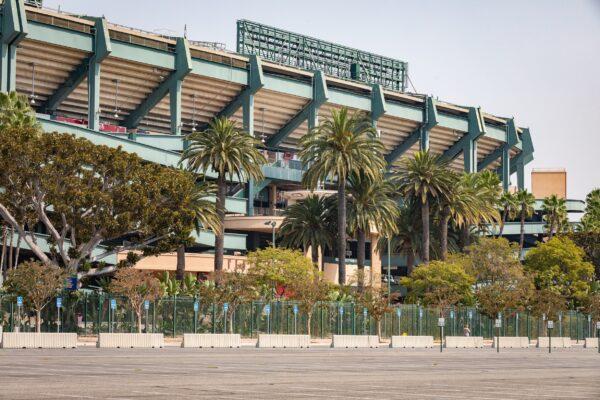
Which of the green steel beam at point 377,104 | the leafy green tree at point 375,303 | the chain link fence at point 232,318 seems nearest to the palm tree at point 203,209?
the chain link fence at point 232,318

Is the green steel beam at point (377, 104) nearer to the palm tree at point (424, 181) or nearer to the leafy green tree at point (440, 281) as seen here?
the palm tree at point (424, 181)

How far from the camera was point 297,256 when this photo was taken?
103 metres

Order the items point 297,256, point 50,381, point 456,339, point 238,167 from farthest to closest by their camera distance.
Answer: point 297,256, point 238,167, point 456,339, point 50,381

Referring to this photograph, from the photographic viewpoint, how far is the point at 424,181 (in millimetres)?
112750

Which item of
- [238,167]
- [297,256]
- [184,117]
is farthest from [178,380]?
[184,117]

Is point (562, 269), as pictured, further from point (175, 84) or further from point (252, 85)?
point (175, 84)

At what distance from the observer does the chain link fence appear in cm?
7356

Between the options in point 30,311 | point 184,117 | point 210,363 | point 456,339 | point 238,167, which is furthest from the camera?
point 184,117

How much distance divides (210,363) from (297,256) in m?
57.9

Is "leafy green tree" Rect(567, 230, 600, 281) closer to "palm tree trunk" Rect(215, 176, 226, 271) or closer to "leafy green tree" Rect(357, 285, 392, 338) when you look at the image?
"leafy green tree" Rect(357, 285, 392, 338)

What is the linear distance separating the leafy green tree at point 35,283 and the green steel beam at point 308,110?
67902 millimetres

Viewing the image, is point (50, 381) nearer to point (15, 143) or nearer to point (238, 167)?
point (15, 143)

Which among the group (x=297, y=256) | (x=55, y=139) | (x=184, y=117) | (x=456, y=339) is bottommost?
(x=456, y=339)

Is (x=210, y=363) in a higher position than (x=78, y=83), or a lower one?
lower
